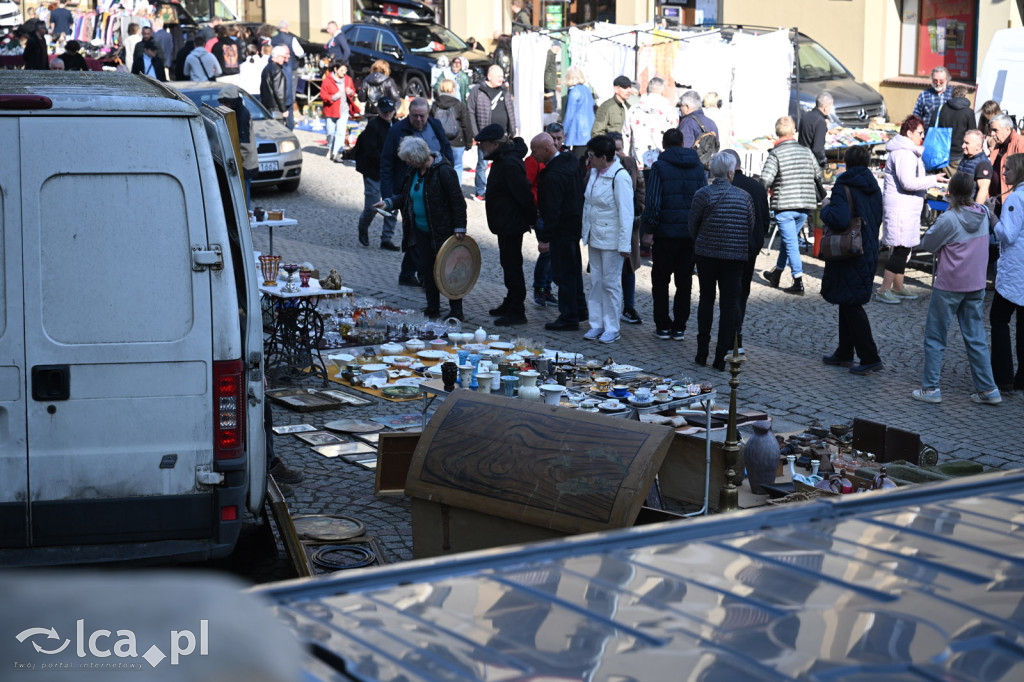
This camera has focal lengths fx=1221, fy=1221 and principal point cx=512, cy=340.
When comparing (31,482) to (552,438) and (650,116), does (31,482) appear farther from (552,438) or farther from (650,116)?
(650,116)

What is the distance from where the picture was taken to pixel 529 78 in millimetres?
21234

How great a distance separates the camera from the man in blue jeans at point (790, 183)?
13.4 meters

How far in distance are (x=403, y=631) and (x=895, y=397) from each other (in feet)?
26.5

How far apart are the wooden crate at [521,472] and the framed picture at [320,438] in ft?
8.65

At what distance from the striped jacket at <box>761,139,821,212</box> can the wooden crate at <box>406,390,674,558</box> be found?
8.08 metres

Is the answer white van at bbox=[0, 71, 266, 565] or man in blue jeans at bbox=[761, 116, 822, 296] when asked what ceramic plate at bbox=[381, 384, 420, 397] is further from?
man in blue jeans at bbox=[761, 116, 822, 296]

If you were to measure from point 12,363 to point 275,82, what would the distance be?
19081 millimetres

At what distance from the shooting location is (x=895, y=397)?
9875 mm

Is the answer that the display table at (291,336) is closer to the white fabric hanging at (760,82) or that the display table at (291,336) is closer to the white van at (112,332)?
the white van at (112,332)

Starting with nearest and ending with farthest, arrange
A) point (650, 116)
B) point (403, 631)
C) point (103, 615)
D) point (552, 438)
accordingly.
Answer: point (103, 615) < point (403, 631) < point (552, 438) < point (650, 116)

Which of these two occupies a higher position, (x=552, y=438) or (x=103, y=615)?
(x=103, y=615)

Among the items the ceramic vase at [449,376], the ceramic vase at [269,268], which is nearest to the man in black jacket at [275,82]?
the ceramic vase at [269,268]

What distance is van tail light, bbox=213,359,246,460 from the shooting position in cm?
515

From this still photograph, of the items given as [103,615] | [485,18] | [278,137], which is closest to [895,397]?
[103,615]
